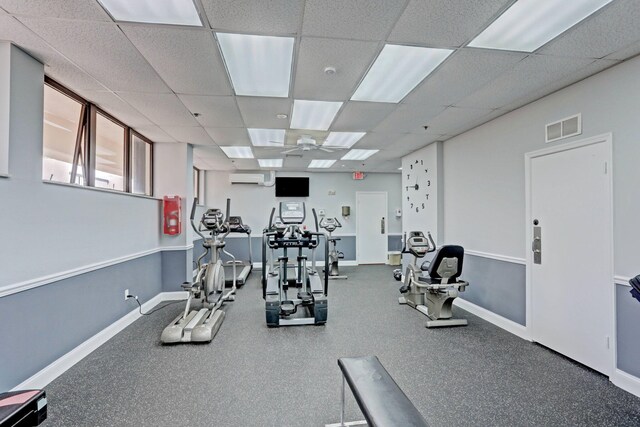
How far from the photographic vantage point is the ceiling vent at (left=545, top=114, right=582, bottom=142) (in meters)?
2.85

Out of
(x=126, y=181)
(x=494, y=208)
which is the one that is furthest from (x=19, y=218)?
(x=494, y=208)

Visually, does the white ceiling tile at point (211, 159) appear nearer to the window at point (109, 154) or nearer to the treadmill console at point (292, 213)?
the window at point (109, 154)

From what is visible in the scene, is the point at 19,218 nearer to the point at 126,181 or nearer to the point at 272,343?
the point at 126,181

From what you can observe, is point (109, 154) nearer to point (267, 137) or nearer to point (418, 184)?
point (267, 137)

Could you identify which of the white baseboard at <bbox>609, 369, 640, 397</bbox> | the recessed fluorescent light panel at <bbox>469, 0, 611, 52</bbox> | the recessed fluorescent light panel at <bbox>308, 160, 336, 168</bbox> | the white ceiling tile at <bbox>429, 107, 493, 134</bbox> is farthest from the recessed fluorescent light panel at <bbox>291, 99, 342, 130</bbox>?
the white baseboard at <bbox>609, 369, 640, 397</bbox>

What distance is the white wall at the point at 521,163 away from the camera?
8.00 feet

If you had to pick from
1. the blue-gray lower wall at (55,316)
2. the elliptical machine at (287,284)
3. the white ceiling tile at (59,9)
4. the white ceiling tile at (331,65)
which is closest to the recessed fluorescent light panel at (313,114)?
the white ceiling tile at (331,65)

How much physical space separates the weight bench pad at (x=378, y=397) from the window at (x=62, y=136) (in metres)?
3.07

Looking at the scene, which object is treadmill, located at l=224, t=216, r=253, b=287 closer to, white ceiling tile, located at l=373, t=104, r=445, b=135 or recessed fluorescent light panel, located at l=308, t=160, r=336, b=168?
recessed fluorescent light panel, located at l=308, t=160, r=336, b=168

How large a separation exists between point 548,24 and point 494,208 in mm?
2412

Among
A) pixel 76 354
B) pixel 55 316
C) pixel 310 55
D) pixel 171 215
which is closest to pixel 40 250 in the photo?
pixel 55 316

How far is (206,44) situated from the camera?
2227mm

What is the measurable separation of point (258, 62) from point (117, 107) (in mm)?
2101

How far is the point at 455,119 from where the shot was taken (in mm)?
3967
